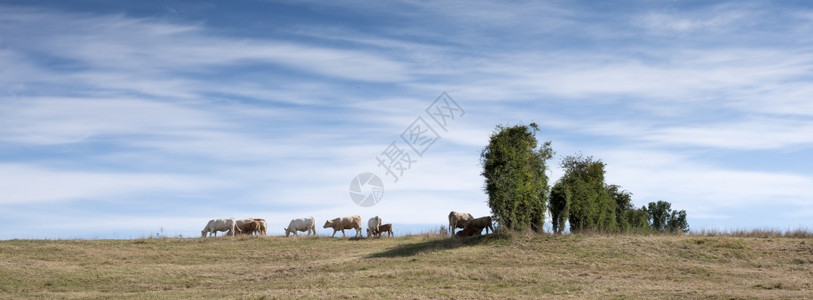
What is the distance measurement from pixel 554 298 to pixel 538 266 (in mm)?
6630

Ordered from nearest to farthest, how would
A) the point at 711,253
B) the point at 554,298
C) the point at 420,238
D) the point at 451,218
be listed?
the point at 554,298 < the point at 711,253 < the point at 420,238 < the point at 451,218

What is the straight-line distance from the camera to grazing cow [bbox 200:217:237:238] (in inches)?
1875

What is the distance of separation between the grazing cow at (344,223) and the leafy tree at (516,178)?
35.5 ft

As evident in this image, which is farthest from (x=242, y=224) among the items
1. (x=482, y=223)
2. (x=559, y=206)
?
(x=559, y=206)

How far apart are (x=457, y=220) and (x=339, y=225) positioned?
25.7 feet

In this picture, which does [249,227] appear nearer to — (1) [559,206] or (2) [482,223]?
(2) [482,223]

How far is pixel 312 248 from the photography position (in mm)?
36719

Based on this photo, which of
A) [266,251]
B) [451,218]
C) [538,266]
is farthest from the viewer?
[451,218]

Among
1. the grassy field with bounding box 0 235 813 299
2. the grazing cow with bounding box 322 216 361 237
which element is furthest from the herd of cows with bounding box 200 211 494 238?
the grassy field with bounding box 0 235 813 299

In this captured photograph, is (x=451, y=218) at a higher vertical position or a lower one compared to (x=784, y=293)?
higher

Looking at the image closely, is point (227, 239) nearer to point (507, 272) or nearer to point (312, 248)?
point (312, 248)

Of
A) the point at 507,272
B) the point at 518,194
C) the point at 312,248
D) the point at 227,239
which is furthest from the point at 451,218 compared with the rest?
the point at 507,272

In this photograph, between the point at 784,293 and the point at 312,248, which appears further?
the point at 312,248

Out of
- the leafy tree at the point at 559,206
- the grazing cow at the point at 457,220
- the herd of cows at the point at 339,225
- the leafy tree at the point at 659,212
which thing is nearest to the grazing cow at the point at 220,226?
the herd of cows at the point at 339,225
